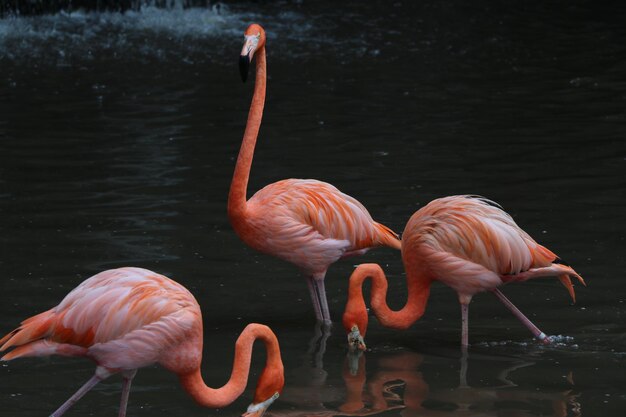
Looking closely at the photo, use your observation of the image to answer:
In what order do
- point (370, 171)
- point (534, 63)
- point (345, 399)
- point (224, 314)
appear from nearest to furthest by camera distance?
point (345, 399), point (224, 314), point (370, 171), point (534, 63)

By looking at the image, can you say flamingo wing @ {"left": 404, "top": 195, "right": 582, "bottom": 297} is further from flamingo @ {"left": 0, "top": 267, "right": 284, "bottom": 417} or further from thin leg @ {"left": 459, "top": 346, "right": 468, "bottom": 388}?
flamingo @ {"left": 0, "top": 267, "right": 284, "bottom": 417}

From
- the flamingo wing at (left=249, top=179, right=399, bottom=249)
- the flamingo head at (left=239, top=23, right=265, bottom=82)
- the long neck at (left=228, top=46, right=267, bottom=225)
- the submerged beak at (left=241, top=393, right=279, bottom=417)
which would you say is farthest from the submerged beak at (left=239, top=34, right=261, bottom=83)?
the submerged beak at (left=241, top=393, right=279, bottom=417)

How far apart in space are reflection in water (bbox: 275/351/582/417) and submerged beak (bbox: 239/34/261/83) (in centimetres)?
131

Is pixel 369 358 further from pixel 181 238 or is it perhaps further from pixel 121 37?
pixel 121 37

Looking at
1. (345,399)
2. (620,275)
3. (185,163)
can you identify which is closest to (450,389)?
(345,399)

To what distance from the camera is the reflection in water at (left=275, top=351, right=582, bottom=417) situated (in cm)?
446

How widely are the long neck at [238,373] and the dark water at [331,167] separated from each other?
296 mm

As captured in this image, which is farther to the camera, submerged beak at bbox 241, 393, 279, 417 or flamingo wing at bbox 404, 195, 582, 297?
flamingo wing at bbox 404, 195, 582, 297

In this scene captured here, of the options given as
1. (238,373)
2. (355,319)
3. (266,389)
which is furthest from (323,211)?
(266,389)

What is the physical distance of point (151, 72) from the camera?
1070 cm

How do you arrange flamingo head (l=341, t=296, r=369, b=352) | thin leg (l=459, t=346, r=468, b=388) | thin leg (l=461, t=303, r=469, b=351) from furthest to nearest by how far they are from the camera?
1. thin leg (l=461, t=303, r=469, b=351)
2. flamingo head (l=341, t=296, r=369, b=352)
3. thin leg (l=459, t=346, r=468, b=388)

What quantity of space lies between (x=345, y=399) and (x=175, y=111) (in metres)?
5.21

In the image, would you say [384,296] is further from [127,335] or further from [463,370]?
[127,335]

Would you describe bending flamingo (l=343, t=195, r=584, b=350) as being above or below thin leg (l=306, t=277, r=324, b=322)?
above
